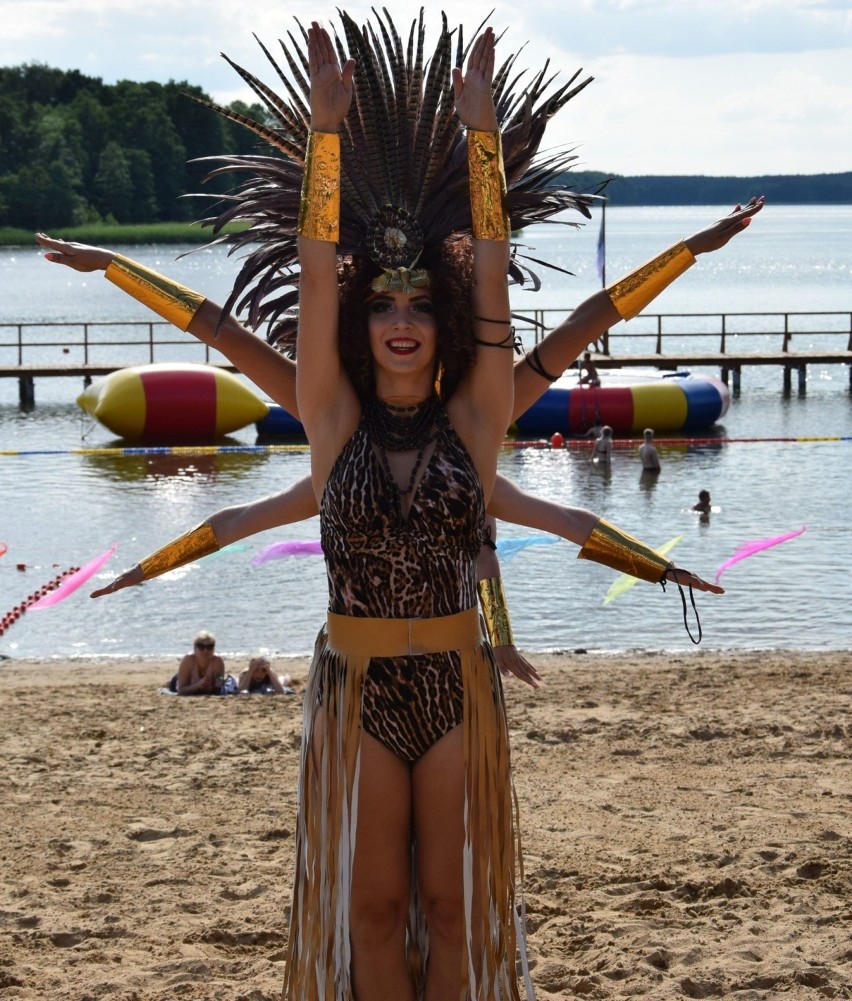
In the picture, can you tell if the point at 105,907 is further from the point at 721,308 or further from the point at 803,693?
the point at 721,308

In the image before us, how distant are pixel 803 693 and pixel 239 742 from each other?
3657 millimetres

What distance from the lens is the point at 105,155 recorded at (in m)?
101

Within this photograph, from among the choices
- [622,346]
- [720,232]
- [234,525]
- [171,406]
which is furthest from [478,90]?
[622,346]

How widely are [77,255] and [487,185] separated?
99 centimetres

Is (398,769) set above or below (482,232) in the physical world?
below

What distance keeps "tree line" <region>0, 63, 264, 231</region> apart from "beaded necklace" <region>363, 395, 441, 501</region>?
93.7m

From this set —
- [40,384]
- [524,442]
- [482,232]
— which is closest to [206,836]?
[482,232]

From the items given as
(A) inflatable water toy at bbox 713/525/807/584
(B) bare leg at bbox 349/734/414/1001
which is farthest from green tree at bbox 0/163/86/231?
(B) bare leg at bbox 349/734/414/1001

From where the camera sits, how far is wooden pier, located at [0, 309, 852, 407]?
100 feet

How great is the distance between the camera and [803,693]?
8883 mm

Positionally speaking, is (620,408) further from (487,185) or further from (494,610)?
(487,185)

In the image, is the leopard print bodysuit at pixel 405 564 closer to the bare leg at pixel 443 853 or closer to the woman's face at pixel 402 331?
the bare leg at pixel 443 853

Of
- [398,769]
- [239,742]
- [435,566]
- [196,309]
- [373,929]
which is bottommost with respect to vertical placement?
[239,742]

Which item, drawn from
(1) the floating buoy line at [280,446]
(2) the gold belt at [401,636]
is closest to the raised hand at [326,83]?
(2) the gold belt at [401,636]
